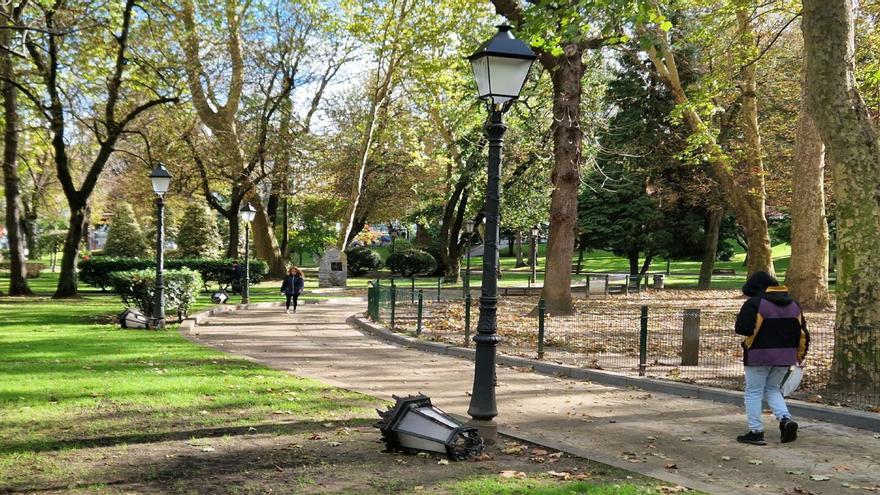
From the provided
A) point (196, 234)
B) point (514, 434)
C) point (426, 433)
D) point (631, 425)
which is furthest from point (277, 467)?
point (196, 234)

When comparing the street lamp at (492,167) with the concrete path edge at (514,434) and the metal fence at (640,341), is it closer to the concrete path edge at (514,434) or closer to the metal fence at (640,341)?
the concrete path edge at (514,434)

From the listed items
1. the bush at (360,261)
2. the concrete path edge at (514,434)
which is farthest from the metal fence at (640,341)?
the bush at (360,261)

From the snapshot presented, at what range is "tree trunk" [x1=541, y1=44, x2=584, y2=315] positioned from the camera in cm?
1842

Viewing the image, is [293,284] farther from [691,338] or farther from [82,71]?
[691,338]

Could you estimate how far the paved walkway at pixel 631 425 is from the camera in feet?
19.8

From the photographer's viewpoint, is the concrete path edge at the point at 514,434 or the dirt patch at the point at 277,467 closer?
the dirt patch at the point at 277,467

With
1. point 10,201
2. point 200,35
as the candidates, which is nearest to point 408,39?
point 200,35

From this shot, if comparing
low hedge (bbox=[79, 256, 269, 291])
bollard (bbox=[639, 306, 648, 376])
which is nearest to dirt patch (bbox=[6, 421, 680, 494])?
bollard (bbox=[639, 306, 648, 376])

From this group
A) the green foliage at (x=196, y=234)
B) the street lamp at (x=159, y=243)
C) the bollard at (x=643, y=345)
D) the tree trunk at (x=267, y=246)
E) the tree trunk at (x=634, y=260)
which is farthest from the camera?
the green foliage at (x=196, y=234)

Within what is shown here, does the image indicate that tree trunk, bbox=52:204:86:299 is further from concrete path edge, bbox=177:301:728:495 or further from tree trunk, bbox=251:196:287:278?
tree trunk, bbox=251:196:287:278

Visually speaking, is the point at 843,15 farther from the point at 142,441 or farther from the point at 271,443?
the point at 142,441

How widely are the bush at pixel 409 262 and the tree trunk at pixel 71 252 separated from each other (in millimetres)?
23879

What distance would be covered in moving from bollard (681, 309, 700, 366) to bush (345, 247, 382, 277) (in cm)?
3838

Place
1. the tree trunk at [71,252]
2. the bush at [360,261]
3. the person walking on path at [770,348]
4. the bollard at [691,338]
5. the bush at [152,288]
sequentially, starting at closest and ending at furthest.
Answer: the person walking on path at [770,348] < the bollard at [691,338] < the bush at [152,288] < the tree trunk at [71,252] < the bush at [360,261]
